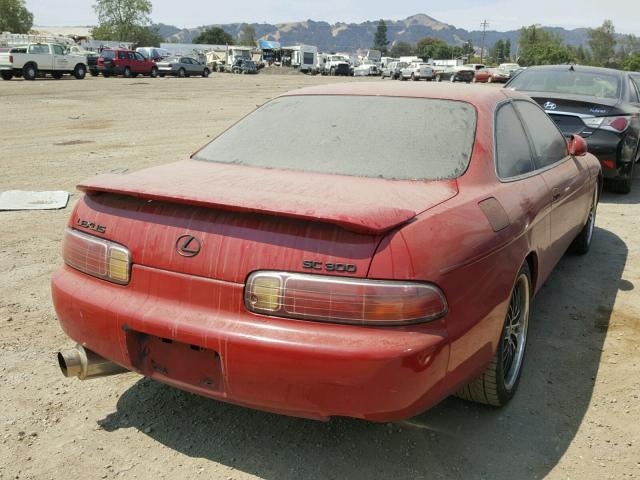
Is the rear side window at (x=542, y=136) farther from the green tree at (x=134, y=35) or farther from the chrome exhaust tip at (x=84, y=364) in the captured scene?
the green tree at (x=134, y=35)

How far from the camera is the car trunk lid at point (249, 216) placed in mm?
2281

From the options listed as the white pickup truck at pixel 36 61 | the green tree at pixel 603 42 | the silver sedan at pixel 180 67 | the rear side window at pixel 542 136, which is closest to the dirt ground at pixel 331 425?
the rear side window at pixel 542 136

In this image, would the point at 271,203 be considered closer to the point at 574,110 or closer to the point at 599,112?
the point at 574,110

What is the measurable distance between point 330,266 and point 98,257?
3.39 feet

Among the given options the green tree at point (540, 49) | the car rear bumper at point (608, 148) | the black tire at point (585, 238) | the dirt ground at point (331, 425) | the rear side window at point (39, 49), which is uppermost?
the green tree at point (540, 49)

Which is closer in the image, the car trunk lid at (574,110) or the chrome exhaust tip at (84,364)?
the chrome exhaust tip at (84,364)

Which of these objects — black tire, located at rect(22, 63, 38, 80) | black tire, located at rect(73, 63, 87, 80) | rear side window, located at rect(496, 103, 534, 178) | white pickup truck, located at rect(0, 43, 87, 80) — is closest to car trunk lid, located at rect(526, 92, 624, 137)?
rear side window, located at rect(496, 103, 534, 178)

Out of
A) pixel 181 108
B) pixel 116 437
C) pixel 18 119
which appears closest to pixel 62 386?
pixel 116 437

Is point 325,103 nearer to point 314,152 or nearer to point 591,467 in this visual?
point 314,152

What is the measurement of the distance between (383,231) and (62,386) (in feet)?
6.44

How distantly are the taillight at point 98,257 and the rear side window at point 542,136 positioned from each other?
238 centimetres

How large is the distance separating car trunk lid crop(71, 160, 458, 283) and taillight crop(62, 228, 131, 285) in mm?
45

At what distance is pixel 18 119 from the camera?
14852 mm

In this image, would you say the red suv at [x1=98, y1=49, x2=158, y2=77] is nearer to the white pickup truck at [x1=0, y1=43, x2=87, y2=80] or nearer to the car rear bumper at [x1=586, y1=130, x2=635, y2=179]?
the white pickup truck at [x1=0, y1=43, x2=87, y2=80]
